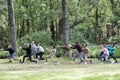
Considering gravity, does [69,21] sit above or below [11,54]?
above

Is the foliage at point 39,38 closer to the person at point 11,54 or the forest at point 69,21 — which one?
the forest at point 69,21

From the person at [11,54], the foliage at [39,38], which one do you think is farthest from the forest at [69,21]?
the person at [11,54]

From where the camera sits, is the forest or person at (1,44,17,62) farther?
the forest

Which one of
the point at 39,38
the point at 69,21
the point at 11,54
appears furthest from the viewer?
the point at 69,21

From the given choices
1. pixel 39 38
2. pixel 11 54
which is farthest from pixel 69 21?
pixel 11 54

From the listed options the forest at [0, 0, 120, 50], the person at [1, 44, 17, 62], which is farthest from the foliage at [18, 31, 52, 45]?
the person at [1, 44, 17, 62]

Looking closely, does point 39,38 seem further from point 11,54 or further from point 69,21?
point 11,54

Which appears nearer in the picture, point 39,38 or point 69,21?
point 39,38

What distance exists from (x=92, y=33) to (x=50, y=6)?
834cm

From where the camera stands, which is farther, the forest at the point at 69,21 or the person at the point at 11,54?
the forest at the point at 69,21

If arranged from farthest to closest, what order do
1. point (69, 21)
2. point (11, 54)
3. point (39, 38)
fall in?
point (69, 21) < point (39, 38) < point (11, 54)

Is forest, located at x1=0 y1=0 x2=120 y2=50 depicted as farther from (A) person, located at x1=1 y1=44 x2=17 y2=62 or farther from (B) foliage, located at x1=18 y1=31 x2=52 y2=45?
(A) person, located at x1=1 y1=44 x2=17 y2=62

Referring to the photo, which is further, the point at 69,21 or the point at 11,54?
the point at 69,21

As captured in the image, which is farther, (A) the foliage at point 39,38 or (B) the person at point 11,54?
(A) the foliage at point 39,38
